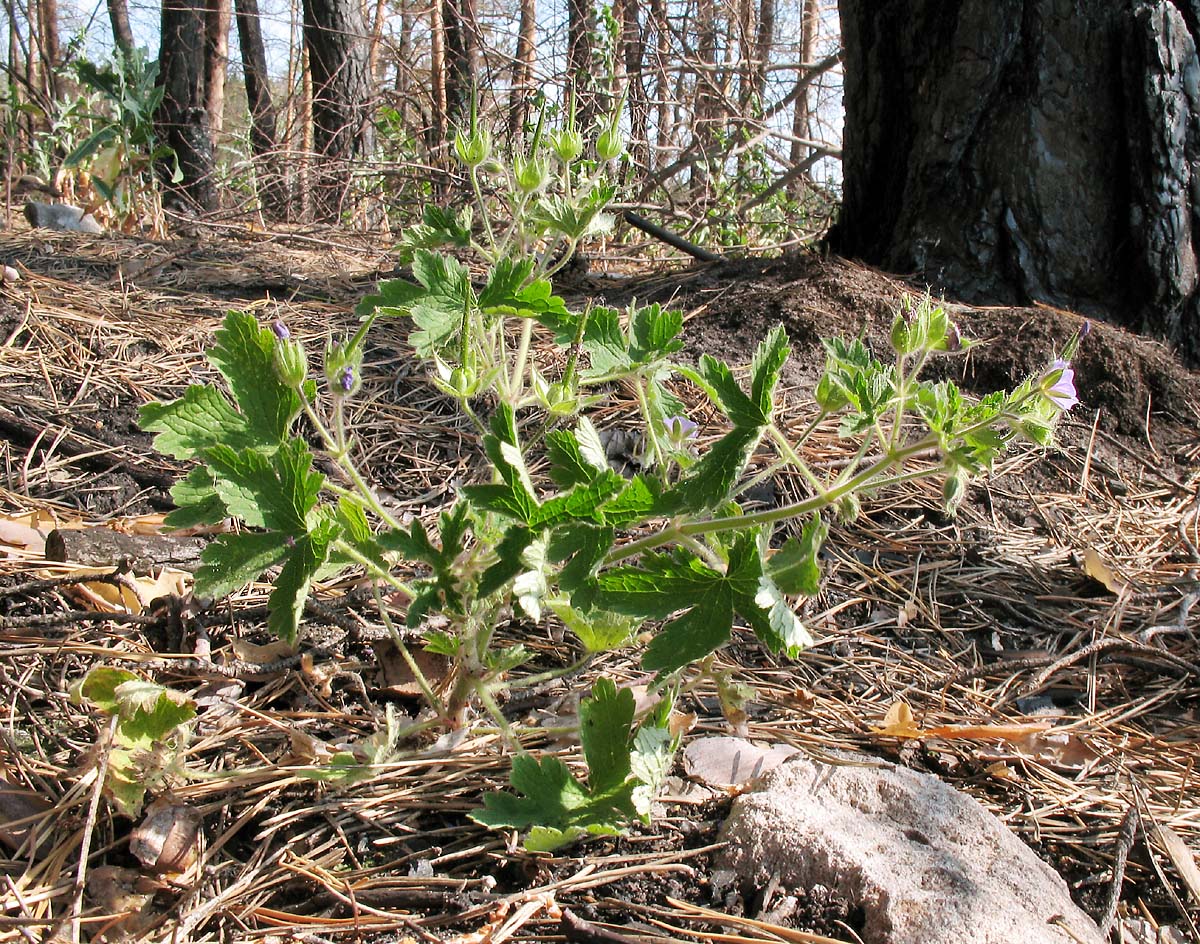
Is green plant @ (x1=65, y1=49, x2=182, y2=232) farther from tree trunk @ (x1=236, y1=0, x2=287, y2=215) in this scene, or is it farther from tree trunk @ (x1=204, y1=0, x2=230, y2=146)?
tree trunk @ (x1=204, y1=0, x2=230, y2=146)

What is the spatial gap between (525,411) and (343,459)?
3.65 ft

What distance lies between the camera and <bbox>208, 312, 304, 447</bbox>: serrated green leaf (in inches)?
46.5

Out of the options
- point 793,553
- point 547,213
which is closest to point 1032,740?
point 793,553

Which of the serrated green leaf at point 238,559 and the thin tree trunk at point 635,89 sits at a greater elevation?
the thin tree trunk at point 635,89

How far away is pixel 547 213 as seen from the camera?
1325mm

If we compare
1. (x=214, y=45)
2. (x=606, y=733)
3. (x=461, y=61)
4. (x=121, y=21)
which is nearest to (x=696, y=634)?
(x=606, y=733)

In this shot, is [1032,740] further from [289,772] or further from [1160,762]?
[289,772]

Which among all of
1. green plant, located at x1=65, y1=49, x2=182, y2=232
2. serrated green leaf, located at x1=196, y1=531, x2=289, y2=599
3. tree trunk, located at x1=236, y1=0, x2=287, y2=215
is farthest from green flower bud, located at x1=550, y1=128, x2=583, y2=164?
tree trunk, located at x1=236, y1=0, x2=287, y2=215

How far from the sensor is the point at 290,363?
116cm

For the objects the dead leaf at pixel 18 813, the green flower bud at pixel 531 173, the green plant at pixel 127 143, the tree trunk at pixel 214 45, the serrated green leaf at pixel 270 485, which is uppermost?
the tree trunk at pixel 214 45

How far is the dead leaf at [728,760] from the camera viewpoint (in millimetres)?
1255

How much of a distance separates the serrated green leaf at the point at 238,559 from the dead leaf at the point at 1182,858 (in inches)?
46.5

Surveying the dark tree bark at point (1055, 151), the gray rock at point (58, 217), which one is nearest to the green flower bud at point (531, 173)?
the dark tree bark at point (1055, 151)

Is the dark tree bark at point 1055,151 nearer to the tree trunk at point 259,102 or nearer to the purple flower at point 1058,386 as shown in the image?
the purple flower at point 1058,386
